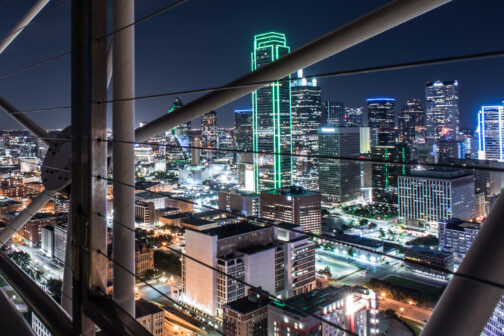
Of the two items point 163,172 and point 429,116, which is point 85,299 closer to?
point 429,116

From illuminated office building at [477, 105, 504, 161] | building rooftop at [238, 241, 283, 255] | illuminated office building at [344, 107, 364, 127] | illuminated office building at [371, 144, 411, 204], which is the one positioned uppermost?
illuminated office building at [344, 107, 364, 127]

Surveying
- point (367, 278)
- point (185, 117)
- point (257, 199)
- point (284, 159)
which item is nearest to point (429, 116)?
point (284, 159)

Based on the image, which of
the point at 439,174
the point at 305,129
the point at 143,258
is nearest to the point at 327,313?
the point at 143,258

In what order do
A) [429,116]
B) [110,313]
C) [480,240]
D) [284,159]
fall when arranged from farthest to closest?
[284,159] → [429,116] → [110,313] → [480,240]

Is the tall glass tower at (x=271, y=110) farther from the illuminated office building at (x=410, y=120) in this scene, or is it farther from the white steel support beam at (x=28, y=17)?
the white steel support beam at (x=28, y=17)

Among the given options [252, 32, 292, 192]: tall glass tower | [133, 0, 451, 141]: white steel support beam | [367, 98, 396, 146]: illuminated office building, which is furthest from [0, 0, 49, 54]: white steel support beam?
[367, 98, 396, 146]: illuminated office building

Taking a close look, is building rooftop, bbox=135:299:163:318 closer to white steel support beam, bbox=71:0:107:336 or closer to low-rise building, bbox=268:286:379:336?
low-rise building, bbox=268:286:379:336
